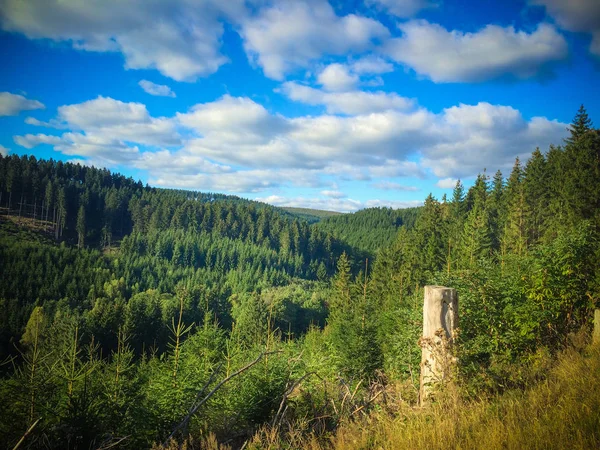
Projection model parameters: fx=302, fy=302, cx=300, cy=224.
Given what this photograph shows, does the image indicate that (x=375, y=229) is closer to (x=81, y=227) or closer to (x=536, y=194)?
(x=536, y=194)

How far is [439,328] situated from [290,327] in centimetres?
2615

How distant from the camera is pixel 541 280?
6.93 meters

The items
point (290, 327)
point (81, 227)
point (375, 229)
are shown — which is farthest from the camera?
Result: point (375, 229)

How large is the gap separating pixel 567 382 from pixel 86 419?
7.53 meters

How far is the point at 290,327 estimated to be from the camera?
28547 mm

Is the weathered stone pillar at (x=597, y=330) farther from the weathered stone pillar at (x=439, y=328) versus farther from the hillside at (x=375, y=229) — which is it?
the hillside at (x=375, y=229)

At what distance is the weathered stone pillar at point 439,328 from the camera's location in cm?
388

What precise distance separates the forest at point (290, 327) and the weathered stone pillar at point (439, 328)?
0.32m

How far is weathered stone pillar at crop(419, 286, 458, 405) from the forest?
0.32m

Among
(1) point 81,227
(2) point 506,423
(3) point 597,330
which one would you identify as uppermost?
(1) point 81,227

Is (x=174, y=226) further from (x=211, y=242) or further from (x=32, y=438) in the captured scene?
(x=32, y=438)

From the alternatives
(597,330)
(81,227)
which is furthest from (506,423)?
(81,227)

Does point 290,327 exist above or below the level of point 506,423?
below

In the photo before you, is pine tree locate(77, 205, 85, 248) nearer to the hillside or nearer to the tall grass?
the hillside
